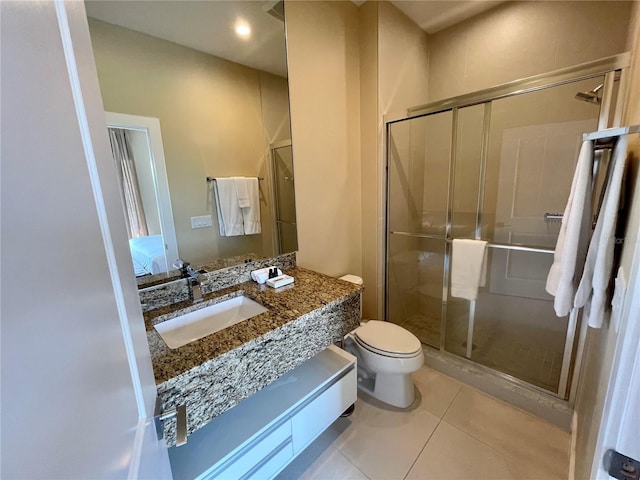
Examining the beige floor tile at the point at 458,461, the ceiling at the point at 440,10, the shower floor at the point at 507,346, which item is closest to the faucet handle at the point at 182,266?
the beige floor tile at the point at 458,461

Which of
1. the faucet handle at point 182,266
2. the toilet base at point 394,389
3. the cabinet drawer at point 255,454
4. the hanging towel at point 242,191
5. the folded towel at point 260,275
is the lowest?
the toilet base at point 394,389

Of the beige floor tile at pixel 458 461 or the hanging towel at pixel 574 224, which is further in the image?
the beige floor tile at pixel 458 461

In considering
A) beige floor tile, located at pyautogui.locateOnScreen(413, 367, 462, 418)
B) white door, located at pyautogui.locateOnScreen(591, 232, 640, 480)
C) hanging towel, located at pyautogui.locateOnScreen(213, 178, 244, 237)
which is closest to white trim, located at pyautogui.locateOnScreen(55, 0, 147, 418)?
white door, located at pyautogui.locateOnScreen(591, 232, 640, 480)

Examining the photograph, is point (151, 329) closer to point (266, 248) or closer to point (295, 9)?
point (266, 248)

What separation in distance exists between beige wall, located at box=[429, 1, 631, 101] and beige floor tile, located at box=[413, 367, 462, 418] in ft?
7.72

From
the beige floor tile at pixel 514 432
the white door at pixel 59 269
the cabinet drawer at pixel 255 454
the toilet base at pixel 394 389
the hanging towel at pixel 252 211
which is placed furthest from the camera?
the toilet base at pixel 394 389

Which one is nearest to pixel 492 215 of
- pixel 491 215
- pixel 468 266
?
pixel 491 215

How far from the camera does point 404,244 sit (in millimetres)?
2322

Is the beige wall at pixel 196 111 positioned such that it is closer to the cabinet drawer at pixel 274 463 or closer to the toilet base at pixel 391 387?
the cabinet drawer at pixel 274 463

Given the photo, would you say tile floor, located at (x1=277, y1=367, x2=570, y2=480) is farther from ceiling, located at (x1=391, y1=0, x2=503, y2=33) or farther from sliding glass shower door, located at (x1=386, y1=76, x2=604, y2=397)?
ceiling, located at (x1=391, y1=0, x2=503, y2=33)

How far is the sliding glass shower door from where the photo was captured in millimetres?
1868

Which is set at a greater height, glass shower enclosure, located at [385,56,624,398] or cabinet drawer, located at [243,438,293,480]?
glass shower enclosure, located at [385,56,624,398]

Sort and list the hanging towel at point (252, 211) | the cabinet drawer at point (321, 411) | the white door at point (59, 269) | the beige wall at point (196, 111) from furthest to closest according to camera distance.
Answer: the hanging towel at point (252, 211) → the cabinet drawer at point (321, 411) → the beige wall at point (196, 111) → the white door at point (59, 269)

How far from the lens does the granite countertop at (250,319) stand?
90cm
